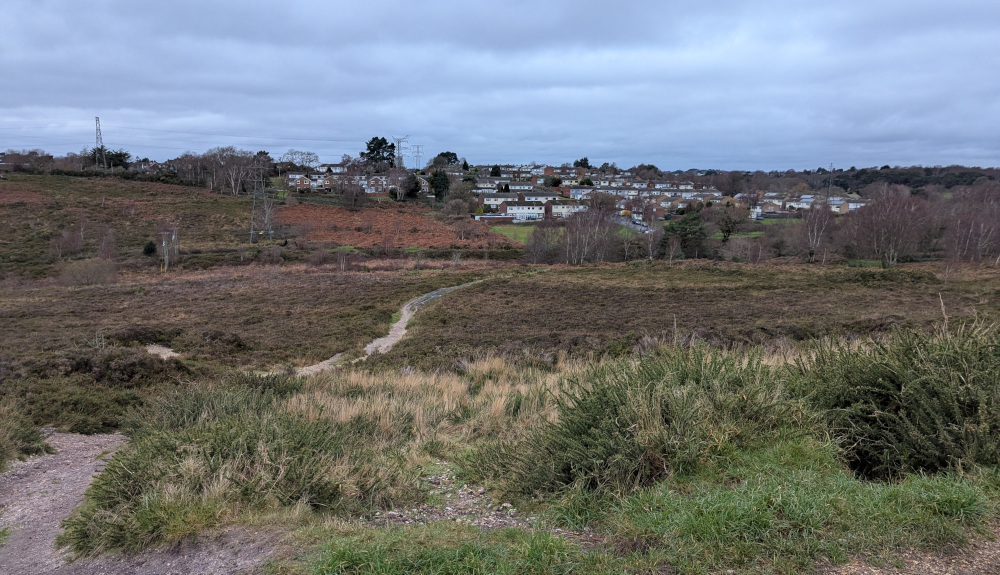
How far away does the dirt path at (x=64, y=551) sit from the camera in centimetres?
392

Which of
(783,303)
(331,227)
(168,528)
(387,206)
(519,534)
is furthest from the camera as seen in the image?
(387,206)

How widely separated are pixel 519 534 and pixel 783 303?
2690 cm

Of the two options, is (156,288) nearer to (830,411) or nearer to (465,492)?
(465,492)

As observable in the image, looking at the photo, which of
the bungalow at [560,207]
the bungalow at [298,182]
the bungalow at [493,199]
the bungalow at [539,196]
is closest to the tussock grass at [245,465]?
the bungalow at [560,207]

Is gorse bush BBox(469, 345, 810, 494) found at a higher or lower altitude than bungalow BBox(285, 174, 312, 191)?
lower

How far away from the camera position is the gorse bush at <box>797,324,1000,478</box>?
15.5 feet

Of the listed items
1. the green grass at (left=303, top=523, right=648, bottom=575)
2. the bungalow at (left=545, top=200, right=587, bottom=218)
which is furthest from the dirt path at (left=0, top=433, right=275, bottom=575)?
the bungalow at (left=545, top=200, right=587, bottom=218)

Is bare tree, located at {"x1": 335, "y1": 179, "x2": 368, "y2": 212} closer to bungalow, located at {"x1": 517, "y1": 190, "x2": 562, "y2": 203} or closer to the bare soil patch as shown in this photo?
the bare soil patch

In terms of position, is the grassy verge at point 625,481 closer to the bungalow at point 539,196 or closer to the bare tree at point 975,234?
the bare tree at point 975,234

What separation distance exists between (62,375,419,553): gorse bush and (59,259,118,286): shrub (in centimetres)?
4469

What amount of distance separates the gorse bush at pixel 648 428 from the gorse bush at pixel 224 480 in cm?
132

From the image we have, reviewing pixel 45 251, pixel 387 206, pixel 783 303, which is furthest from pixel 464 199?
pixel 783 303

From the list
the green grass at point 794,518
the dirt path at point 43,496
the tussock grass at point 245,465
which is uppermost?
the green grass at point 794,518

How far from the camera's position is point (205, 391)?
7.95 metres
